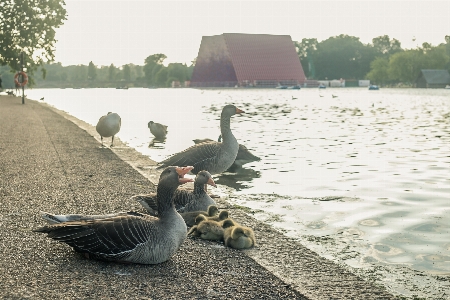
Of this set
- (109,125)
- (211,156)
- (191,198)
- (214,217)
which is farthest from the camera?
(109,125)

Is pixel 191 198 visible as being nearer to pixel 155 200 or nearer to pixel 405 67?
pixel 155 200

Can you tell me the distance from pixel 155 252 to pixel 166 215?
1.44 feet

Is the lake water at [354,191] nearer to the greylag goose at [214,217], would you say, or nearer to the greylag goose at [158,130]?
the greylag goose at [158,130]

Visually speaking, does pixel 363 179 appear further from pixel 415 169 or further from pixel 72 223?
pixel 72 223

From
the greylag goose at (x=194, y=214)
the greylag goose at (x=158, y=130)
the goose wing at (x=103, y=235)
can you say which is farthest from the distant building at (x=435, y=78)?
the goose wing at (x=103, y=235)

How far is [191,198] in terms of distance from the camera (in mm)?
8445

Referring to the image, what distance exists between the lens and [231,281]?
18.8 ft

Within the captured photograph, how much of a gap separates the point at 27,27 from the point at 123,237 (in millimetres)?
44464

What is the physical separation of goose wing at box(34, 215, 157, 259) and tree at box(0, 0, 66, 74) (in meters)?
43.5

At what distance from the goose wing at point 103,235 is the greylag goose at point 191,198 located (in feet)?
6.58

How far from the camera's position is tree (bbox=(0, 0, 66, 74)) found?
46438mm

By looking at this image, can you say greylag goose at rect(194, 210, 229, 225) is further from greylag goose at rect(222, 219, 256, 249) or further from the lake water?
the lake water

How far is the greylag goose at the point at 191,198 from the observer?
813 centimetres

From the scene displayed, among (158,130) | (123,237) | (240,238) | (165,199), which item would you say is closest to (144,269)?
(123,237)
